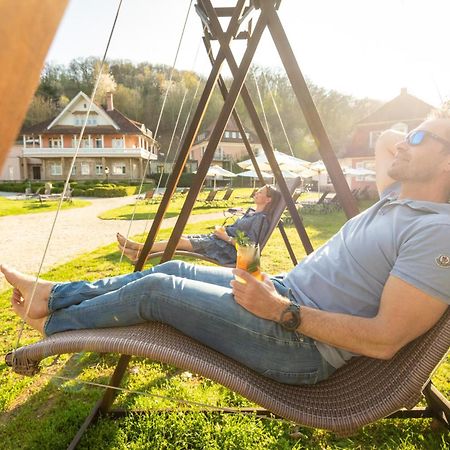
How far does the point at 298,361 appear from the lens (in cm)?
176

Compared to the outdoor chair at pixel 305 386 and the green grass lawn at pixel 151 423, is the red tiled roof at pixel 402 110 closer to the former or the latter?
the green grass lawn at pixel 151 423

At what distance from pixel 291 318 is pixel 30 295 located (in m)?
1.28

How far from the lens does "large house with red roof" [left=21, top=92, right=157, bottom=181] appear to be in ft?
134

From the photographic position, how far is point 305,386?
1.80 metres

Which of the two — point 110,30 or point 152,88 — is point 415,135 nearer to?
point 110,30

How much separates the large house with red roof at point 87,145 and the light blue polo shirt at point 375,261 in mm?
40434

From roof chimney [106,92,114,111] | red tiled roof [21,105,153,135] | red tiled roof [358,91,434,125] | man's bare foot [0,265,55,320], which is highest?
roof chimney [106,92,114,111]

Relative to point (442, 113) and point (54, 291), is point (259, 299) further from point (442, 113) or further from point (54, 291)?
point (442, 113)

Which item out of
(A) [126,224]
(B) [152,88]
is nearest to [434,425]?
(A) [126,224]

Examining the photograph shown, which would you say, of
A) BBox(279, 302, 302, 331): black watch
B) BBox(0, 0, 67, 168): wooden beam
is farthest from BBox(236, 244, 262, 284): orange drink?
BBox(0, 0, 67, 168): wooden beam

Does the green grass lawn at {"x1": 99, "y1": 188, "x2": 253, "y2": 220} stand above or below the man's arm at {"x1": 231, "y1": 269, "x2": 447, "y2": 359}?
below

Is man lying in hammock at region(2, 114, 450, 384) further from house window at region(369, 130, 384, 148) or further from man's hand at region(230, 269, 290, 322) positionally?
house window at region(369, 130, 384, 148)

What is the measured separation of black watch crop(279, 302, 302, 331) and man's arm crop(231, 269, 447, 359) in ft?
0.06

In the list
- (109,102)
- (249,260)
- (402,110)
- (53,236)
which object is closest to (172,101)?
(109,102)
